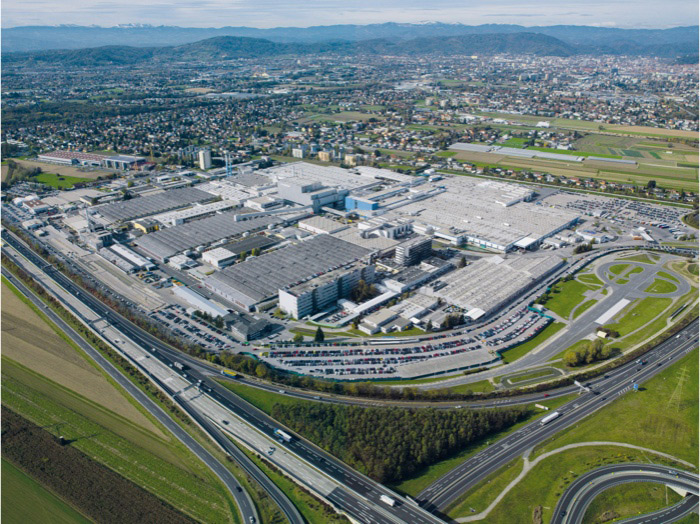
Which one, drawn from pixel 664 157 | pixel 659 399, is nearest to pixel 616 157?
pixel 664 157

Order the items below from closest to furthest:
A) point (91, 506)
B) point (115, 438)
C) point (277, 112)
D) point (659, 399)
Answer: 1. point (91, 506)
2. point (115, 438)
3. point (659, 399)
4. point (277, 112)

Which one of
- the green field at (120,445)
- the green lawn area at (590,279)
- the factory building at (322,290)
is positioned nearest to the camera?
the green field at (120,445)

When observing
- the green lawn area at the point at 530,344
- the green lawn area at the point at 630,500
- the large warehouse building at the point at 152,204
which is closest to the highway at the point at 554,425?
the green lawn area at the point at 630,500

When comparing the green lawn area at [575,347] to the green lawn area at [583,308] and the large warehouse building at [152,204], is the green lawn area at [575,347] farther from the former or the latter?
the large warehouse building at [152,204]

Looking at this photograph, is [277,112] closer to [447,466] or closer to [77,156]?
[77,156]

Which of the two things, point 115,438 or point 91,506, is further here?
point 115,438
